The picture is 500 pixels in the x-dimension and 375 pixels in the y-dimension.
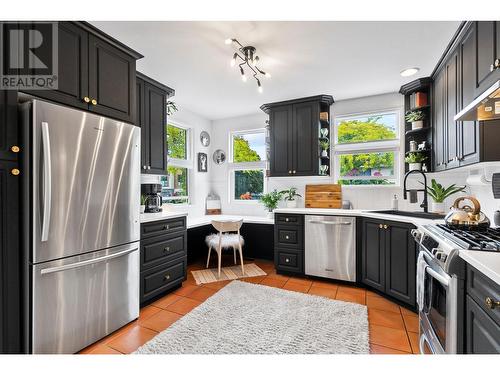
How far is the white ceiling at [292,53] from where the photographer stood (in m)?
1.91

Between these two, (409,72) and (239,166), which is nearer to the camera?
(409,72)

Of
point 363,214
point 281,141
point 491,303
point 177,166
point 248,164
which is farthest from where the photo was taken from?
point 248,164

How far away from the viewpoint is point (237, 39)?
6.72 feet

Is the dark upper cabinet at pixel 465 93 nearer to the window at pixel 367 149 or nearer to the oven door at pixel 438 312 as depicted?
the window at pixel 367 149

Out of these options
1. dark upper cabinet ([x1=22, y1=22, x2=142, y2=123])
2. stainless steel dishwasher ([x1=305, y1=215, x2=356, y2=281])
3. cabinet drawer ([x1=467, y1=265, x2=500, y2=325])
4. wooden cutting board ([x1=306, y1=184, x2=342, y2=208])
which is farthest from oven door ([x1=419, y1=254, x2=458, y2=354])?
dark upper cabinet ([x1=22, y1=22, x2=142, y2=123])

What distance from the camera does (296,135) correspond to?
3.54m

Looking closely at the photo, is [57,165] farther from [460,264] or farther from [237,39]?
[460,264]

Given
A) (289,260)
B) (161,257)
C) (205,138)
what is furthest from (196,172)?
(289,260)

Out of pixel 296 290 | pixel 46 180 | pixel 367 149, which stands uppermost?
pixel 367 149

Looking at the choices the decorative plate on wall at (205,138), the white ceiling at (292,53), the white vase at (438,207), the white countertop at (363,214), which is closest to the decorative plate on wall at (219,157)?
the decorative plate on wall at (205,138)

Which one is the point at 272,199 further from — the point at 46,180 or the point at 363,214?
the point at 46,180

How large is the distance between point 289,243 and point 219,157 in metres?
2.21

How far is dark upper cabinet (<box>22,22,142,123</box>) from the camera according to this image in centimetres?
171

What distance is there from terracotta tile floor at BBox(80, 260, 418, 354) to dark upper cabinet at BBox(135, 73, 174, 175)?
150cm
